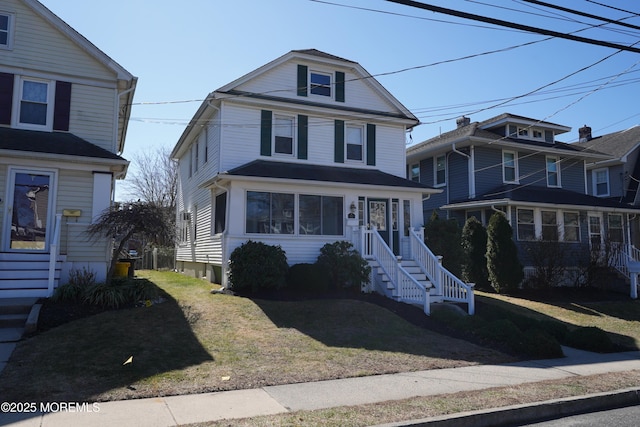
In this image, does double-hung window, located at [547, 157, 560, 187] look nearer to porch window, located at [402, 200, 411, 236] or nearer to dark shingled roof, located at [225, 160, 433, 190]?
dark shingled roof, located at [225, 160, 433, 190]

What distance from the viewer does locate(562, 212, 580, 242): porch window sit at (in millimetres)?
22094

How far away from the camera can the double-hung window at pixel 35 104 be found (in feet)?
43.3

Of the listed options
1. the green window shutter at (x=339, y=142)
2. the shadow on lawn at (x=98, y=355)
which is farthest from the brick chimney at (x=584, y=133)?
the shadow on lawn at (x=98, y=355)

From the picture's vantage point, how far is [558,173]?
24578 millimetres

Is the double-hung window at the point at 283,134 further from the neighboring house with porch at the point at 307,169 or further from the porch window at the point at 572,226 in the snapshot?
the porch window at the point at 572,226

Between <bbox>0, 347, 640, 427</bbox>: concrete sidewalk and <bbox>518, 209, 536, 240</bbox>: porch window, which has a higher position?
<bbox>518, 209, 536, 240</bbox>: porch window

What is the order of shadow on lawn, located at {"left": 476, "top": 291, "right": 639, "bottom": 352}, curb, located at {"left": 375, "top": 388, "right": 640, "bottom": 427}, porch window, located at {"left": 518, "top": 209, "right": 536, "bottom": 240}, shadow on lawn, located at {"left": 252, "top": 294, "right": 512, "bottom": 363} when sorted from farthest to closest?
porch window, located at {"left": 518, "top": 209, "right": 536, "bottom": 240} → shadow on lawn, located at {"left": 476, "top": 291, "right": 639, "bottom": 352} → shadow on lawn, located at {"left": 252, "top": 294, "right": 512, "bottom": 363} → curb, located at {"left": 375, "top": 388, "right": 640, "bottom": 427}

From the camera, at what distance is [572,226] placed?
22.3m

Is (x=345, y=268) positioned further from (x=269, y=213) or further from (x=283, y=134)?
(x=283, y=134)

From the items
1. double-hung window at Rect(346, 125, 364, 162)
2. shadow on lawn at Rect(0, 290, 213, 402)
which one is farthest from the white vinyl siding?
double-hung window at Rect(346, 125, 364, 162)

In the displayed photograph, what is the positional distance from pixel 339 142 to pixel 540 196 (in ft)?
34.6

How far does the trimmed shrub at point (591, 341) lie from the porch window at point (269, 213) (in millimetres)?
8538

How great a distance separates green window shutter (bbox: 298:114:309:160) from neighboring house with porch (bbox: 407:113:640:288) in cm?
833

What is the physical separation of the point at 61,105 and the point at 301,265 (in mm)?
8193
